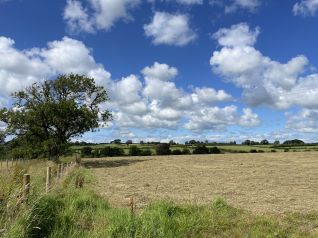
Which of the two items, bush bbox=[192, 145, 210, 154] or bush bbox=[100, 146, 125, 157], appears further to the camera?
bush bbox=[192, 145, 210, 154]

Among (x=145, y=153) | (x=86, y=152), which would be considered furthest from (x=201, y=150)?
(x=86, y=152)

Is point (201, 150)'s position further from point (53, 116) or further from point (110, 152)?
point (53, 116)

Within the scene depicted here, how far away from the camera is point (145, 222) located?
9984 millimetres

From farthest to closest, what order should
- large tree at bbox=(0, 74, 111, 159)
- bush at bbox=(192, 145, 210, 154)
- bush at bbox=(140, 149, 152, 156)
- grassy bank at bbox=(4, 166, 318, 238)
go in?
1. bush at bbox=(192, 145, 210, 154)
2. bush at bbox=(140, 149, 152, 156)
3. large tree at bbox=(0, 74, 111, 159)
4. grassy bank at bbox=(4, 166, 318, 238)

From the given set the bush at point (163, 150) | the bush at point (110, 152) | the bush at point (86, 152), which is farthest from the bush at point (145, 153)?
the bush at point (86, 152)

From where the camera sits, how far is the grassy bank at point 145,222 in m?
9.35

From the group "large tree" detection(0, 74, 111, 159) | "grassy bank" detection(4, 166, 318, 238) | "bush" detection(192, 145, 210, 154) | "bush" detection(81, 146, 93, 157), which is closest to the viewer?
"grassy bank" detection(4, 166, 318, 238)

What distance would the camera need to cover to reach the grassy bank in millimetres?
9352

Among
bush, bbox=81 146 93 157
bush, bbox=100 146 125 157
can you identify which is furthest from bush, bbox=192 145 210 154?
bush, bbox=81 146 93 157

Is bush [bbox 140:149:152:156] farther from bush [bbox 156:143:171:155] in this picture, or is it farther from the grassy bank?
the grassy bank

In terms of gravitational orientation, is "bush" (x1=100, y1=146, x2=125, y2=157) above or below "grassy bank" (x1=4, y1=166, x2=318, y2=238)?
above

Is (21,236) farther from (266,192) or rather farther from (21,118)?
(21,118)

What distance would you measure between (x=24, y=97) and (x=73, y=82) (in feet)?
19.9

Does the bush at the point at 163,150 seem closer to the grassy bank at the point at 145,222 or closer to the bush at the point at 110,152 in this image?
the bush at the point at 110,152
